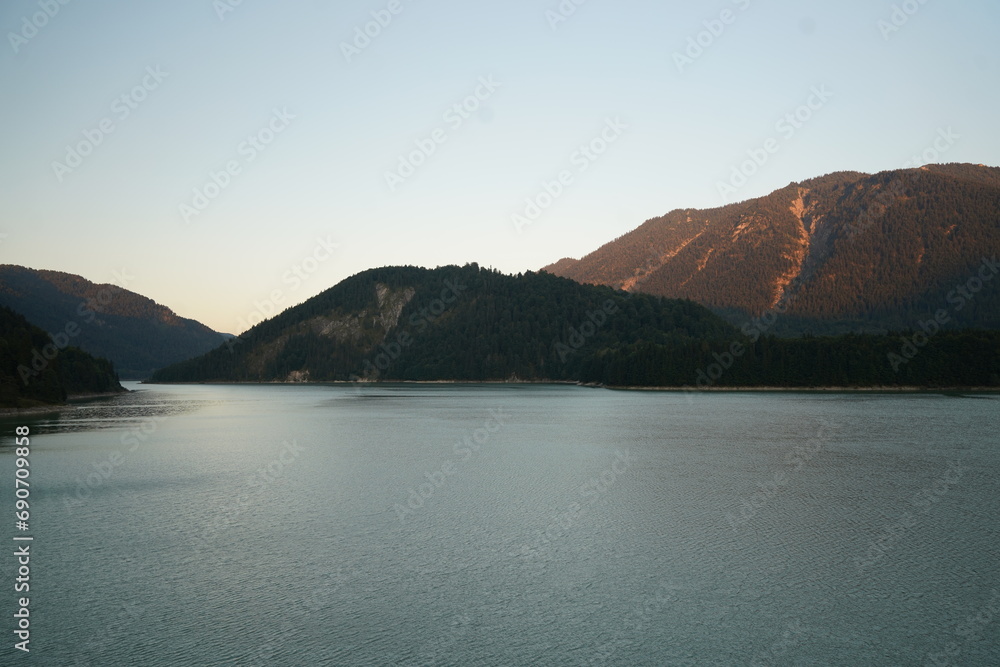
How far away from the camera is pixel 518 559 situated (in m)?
23.0

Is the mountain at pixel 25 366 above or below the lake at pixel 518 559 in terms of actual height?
above

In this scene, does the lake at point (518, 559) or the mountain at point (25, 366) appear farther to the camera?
the mountain at point (25, 366)

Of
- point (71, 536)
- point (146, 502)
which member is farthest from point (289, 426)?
point (71, 536)

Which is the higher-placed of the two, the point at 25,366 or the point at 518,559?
the point at 25,366

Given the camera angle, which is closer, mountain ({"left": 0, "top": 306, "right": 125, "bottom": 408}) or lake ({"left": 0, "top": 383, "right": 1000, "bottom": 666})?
lake ({"left": 0, "top": 383, "right": 1000, "bottom": 666})

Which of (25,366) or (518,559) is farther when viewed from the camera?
(25,366)

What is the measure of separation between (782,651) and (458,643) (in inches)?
291

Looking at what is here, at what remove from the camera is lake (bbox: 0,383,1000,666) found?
15961 mm

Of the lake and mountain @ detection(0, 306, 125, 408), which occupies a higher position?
mountain @ detection(0, 306, 125, 408)

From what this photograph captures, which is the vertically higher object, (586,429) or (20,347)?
(20,347)

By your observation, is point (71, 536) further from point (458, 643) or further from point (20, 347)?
point (20, 347)

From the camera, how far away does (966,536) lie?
2522 cm

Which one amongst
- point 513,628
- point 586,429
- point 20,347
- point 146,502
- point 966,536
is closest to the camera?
point 513,628

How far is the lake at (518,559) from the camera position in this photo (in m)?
16.0
